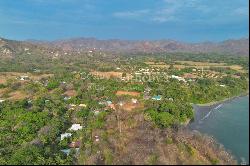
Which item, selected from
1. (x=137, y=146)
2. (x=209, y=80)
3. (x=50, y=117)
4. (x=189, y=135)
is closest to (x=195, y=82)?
(x=209, y=80)

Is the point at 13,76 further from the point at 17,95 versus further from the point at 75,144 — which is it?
the point at 75,144

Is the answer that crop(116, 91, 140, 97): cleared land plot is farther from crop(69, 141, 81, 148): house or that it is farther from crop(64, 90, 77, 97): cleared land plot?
crop(69, 141, 81, 148): house

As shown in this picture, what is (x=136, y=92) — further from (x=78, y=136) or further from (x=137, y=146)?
(x=137, y=146)

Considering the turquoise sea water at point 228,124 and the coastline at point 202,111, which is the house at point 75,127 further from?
the turquoise sea water at point 228,124

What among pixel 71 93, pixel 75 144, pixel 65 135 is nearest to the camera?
pixel 75 144

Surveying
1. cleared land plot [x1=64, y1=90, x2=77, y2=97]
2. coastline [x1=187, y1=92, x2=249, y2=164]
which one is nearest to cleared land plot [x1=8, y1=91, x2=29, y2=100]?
cleared land plot [x1=64, y1=90, x2=77, y2=97]

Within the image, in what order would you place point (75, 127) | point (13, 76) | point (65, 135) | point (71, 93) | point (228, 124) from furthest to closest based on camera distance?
1. point (13, 76)
2. point (71, 93)
3. point (228, 124)
4. point (75, 127)
5. point (65, 135)

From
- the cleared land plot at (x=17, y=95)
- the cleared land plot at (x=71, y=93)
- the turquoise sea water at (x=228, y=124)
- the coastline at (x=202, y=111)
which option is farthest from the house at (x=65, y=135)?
the cleared land plot at (x=17, y=95)

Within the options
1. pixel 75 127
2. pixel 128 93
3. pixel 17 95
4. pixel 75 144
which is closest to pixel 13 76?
pixel 17 95
